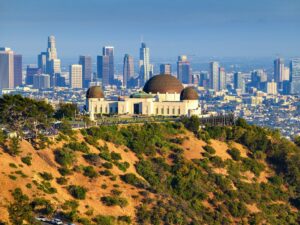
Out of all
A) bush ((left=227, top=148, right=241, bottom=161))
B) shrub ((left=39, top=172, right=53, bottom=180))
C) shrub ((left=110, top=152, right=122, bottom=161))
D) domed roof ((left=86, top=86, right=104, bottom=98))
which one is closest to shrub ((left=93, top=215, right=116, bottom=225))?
shrub ((left=39, top=172, right=53, bottom=180))

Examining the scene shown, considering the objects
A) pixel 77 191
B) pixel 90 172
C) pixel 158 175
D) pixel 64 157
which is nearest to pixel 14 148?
pixel 64 157

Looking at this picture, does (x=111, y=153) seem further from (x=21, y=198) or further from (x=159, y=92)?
(x=159, y=92)

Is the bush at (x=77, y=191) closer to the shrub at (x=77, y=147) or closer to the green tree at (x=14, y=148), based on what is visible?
the green tree at (x=14, y=148)

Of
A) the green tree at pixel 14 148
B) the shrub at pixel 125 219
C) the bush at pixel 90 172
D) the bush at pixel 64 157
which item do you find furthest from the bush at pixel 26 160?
the shrub at pixel 125 219

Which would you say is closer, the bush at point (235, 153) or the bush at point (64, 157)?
the bush at point (64, 157)

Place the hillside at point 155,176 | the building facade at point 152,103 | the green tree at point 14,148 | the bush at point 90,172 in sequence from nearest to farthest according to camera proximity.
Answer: the hillside at point 155,176 → the green tree at point 14,148 → the bush at point 90,172 → the building facade at point 152,103

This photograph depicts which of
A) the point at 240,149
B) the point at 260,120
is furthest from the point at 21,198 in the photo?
the point at 260,120

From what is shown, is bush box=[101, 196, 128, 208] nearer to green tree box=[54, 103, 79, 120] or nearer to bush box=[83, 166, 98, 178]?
bush box=[83, 166, 98, 178]
